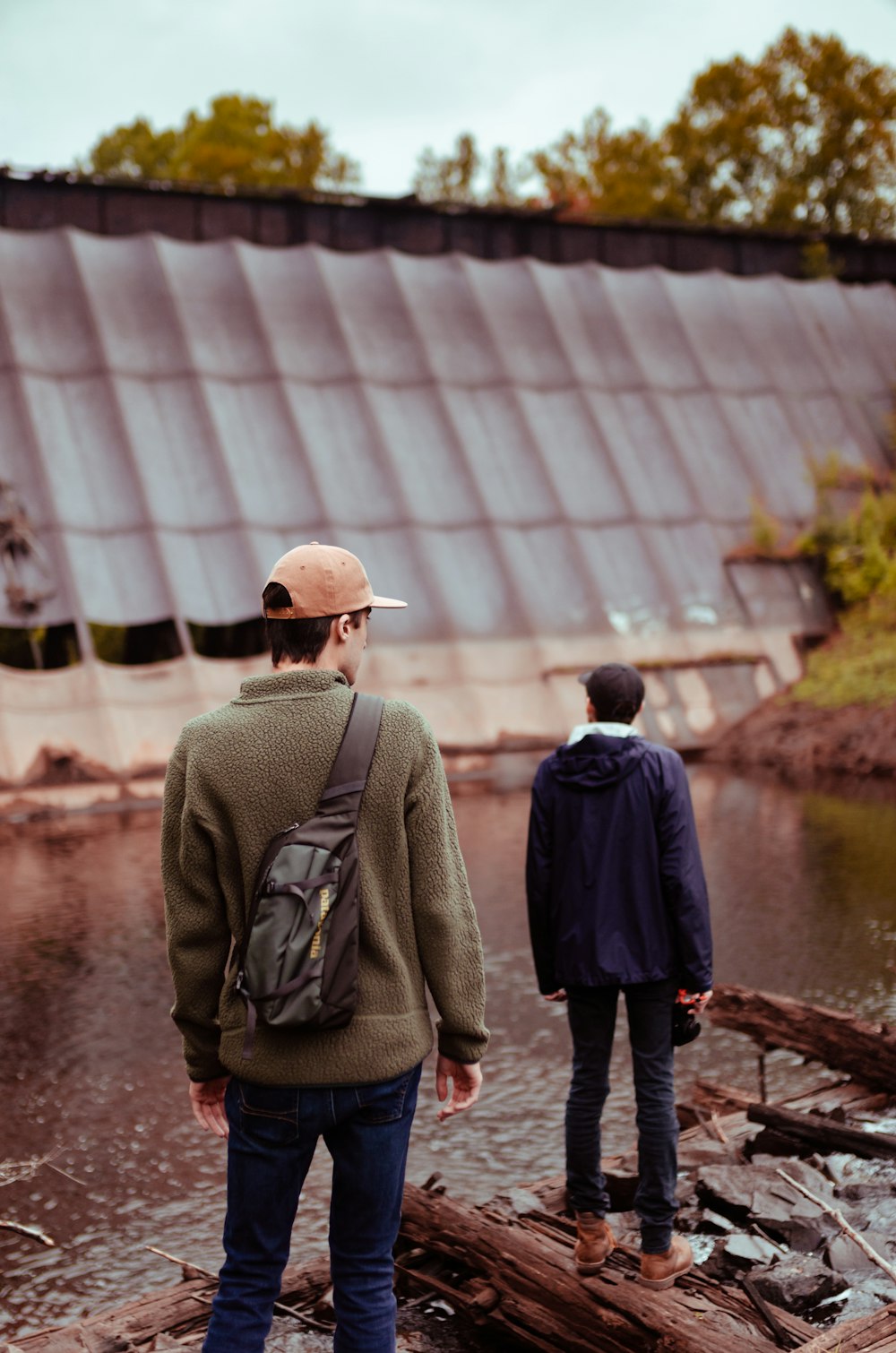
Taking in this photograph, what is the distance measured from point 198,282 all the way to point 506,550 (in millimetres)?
7276

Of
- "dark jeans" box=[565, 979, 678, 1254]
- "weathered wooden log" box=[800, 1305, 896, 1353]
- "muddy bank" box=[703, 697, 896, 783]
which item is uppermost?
"dark jeans" box=[565, 979, 678, 1254]

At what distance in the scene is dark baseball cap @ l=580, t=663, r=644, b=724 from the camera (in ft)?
13.3

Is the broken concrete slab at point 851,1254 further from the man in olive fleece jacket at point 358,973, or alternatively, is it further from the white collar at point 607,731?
the man in olive fleece jacket at point 358,973

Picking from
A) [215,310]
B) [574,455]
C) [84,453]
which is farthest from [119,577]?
[574,455]

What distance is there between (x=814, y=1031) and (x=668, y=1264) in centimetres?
181

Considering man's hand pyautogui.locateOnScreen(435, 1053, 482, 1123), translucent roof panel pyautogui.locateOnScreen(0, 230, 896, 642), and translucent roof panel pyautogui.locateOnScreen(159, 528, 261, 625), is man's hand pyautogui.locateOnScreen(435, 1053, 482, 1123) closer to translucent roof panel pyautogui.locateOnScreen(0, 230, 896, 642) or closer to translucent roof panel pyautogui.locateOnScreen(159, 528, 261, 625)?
translucent roof panel pyautogui.locateOnScreen(0, 230, 896, 642)

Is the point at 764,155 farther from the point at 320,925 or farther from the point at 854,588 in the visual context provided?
the point at 320,925

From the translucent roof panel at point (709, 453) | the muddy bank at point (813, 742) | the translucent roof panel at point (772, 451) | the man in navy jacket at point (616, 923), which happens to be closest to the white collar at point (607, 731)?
the man in navy jacket at point (616, 923)

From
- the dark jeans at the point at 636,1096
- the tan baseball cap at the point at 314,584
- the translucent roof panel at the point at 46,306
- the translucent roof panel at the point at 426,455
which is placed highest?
the translucent roof panel at the point at 46,306

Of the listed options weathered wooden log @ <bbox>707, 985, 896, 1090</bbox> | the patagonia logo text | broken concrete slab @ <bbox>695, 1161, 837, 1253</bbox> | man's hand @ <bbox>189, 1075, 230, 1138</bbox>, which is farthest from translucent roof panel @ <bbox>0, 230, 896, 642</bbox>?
the patagonia logo text

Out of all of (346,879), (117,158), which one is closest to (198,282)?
(346,879)

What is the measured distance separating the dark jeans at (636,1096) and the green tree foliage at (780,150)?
37273 mm

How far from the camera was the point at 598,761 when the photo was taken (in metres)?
3.98

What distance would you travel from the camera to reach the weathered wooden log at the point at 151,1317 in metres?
3.43
